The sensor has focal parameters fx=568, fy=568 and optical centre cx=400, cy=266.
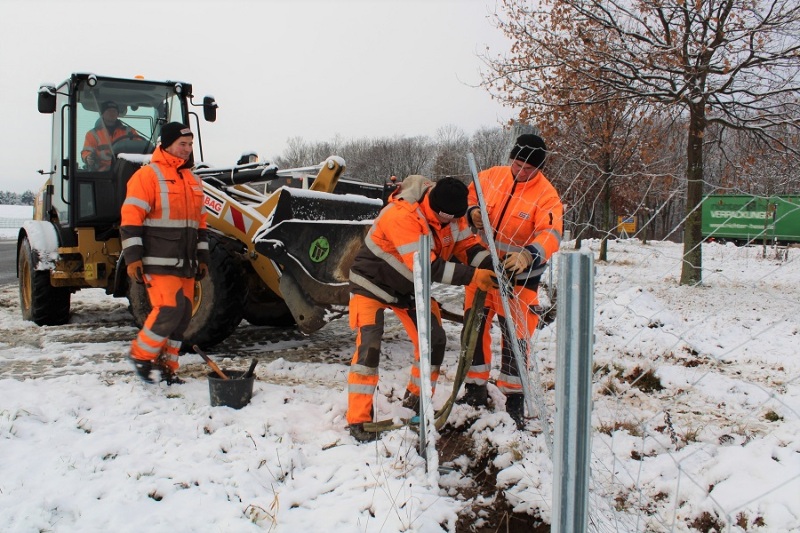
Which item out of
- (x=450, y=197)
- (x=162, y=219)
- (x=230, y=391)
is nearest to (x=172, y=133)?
(x=162, y=219)

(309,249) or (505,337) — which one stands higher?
(309,249)

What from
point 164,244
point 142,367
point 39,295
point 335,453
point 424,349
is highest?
point 164,244

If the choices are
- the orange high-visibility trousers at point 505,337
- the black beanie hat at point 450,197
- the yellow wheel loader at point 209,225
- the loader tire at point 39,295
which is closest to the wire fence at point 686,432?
the orange high-visibility trousers at point 505,337

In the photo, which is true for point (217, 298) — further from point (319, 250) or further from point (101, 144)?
point (101, 144)

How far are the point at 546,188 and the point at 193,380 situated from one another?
3.07m

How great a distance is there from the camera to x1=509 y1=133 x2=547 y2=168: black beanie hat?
12.5 ft

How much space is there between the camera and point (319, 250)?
5.12m

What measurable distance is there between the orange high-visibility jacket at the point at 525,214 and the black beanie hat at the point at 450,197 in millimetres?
514

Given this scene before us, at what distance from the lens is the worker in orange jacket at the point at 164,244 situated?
4223 mm

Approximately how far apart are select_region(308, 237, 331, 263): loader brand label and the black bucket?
1.46 meters

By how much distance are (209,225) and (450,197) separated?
→ 306cm

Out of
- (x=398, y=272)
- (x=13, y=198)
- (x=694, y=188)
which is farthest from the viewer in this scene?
(x=13, y=198)

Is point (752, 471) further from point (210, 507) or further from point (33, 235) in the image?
point (33, 235)

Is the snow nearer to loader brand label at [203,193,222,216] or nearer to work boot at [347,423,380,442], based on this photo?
work boot at [347,423,380,442]
